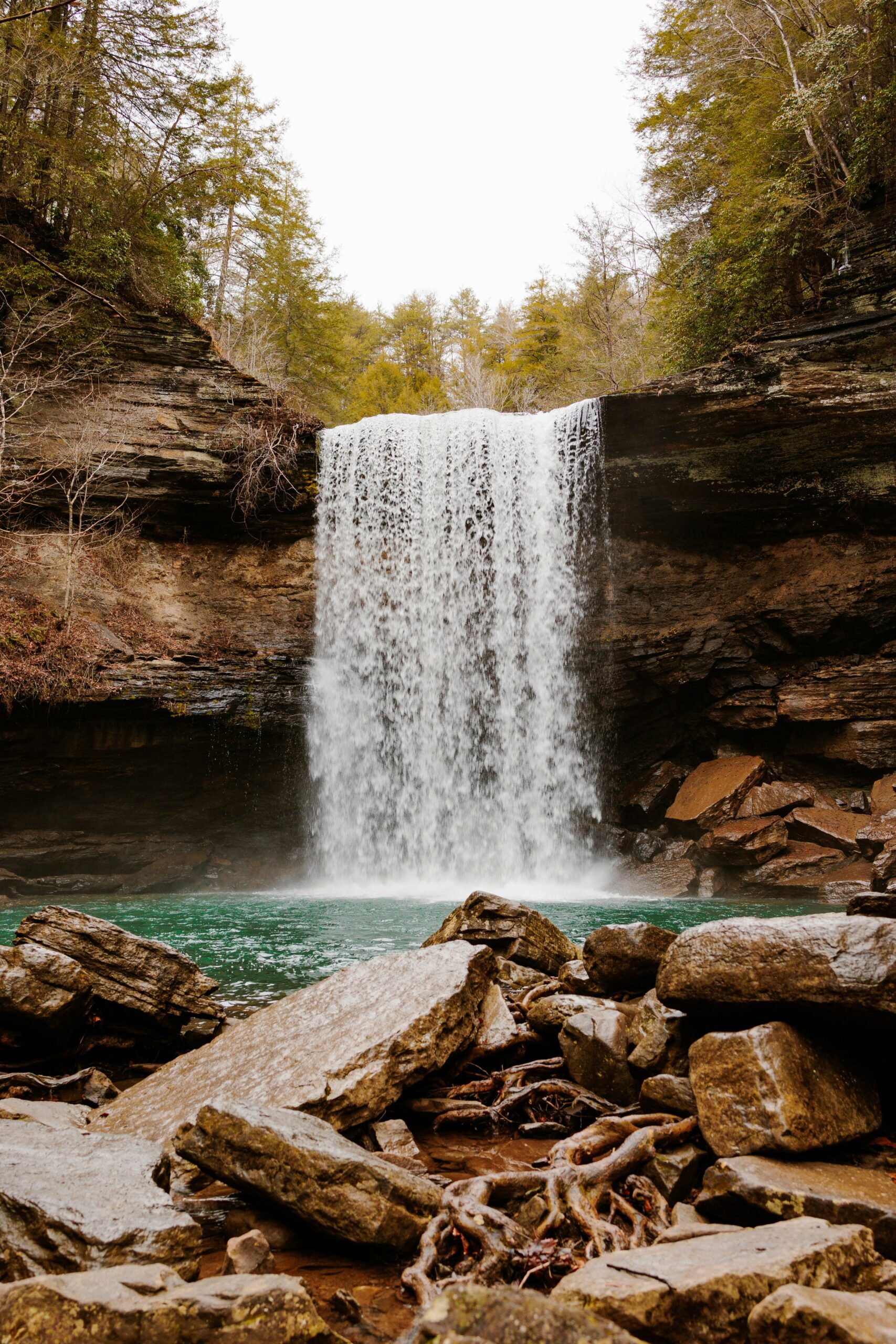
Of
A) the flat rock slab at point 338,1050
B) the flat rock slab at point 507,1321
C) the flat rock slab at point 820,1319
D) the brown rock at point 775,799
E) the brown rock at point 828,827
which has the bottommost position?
the brown rock at point 828,827

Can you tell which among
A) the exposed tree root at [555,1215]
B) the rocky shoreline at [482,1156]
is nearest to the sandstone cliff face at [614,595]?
the rocky shoreline at [482,1156]

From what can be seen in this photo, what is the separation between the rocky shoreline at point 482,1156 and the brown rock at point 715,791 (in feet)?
33.1

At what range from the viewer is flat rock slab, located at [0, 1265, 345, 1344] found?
1.59 meters

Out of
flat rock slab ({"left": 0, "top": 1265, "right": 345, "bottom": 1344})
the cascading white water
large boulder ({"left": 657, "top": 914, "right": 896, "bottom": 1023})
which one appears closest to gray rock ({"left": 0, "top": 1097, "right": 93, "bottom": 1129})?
flat rock slab ({"left": 0, "top": 1265, "right": 345, "bottom": 1344})

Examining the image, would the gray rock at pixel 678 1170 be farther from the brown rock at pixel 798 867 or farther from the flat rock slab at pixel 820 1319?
the brown rock at pixel 798 867

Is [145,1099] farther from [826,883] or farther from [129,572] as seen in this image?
[129,572]

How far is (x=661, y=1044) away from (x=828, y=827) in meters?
11.2

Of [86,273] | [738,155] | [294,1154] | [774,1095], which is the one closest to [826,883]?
[774,1095]

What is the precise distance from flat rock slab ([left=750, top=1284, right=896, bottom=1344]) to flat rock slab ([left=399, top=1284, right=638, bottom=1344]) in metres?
0.29

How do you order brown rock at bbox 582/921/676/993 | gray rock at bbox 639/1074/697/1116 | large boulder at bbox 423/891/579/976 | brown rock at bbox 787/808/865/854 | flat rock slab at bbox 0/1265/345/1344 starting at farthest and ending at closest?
brown rock at bbox 787/808/865/854 < large boulder at bbox 423/891/579/976 < brown rock at bbox 582/921/676/993 < gray rock at bbox 639/1074/697/1116 < flat rock slab at bbox 0/1265/345/1344

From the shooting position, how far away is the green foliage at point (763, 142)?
1421cm

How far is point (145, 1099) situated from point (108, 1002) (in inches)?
51.5

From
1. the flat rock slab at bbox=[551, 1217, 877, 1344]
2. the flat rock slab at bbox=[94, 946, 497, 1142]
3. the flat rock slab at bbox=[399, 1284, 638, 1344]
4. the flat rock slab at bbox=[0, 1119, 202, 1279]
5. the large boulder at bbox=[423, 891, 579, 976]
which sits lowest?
the large boulder at bbox=[423, 891, 579, 976]

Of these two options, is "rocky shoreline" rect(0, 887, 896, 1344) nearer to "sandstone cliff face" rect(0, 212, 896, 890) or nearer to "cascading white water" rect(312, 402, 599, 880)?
"sandstone cliff face" rect(0, 212, 896, 890)
